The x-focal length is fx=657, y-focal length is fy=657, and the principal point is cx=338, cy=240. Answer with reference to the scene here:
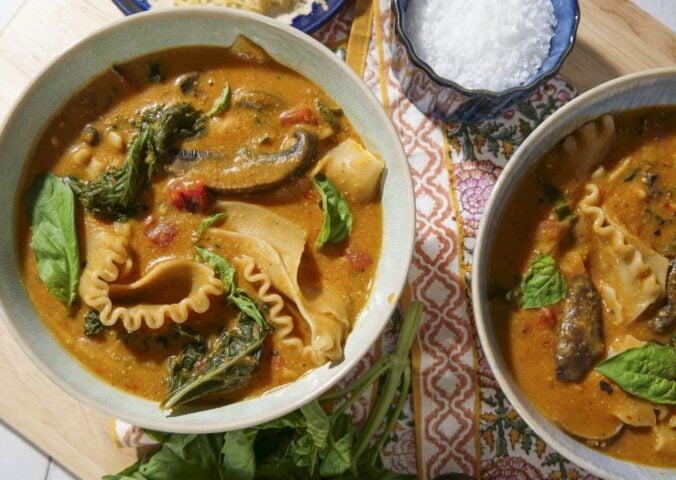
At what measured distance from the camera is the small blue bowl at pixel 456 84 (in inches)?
132

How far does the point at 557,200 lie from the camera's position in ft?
11.0

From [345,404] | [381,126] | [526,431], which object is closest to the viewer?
[381,126]

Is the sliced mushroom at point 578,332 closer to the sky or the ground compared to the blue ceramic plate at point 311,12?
closer to the ground

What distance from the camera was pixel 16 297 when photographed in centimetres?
323

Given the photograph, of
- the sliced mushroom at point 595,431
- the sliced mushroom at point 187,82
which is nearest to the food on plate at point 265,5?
the sliced mushroom at point 187,82

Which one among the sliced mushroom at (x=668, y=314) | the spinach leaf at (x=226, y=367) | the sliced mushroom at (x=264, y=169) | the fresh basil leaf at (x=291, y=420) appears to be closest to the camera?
the spinach leaf at (x=226, y=367)

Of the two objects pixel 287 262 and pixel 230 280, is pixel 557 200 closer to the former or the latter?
pixel 287 262

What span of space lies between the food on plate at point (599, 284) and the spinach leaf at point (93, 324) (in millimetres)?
1970

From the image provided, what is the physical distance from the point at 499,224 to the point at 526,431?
1397 millimetres

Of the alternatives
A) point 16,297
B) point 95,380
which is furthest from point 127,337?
point 16,297

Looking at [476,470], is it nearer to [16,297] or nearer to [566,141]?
[566,141]

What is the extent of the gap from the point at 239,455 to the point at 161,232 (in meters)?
1.30

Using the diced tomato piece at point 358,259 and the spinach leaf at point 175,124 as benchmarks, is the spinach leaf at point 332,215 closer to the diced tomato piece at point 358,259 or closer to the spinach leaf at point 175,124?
the diced tomato piece at point 358,259

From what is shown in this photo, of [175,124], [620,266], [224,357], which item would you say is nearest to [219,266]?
[224,357]
